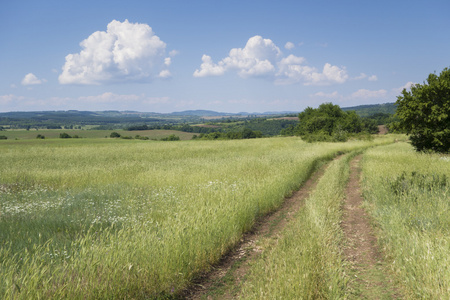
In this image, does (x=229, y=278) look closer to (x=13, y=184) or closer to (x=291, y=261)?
(x=291, y=261)

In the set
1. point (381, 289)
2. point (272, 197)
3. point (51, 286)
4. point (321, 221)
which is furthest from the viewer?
point (272, 197)

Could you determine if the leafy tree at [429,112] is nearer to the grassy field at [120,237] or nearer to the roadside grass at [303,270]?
the grassy field at [120,237]

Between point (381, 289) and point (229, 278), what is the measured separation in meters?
2.62

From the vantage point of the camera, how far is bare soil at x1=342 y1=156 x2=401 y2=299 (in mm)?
4227

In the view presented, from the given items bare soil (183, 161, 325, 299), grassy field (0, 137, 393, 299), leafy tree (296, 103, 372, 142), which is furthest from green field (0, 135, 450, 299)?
leafy tree (296, 103, 372, 142)

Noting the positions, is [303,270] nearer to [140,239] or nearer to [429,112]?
[140,239]

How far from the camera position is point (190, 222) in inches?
222

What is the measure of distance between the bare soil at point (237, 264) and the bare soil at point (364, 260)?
1.72 m

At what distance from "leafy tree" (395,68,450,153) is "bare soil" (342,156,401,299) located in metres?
17.3

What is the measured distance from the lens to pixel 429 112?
68.7 feet

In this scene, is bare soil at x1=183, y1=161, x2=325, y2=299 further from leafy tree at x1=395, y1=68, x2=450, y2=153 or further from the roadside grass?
leafy tree at x1=395, y1=68, x2=450, y2=153

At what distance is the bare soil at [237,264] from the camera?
172 inches

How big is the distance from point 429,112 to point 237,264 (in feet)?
77.5

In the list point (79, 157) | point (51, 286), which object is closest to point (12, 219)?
point (51, 286)
